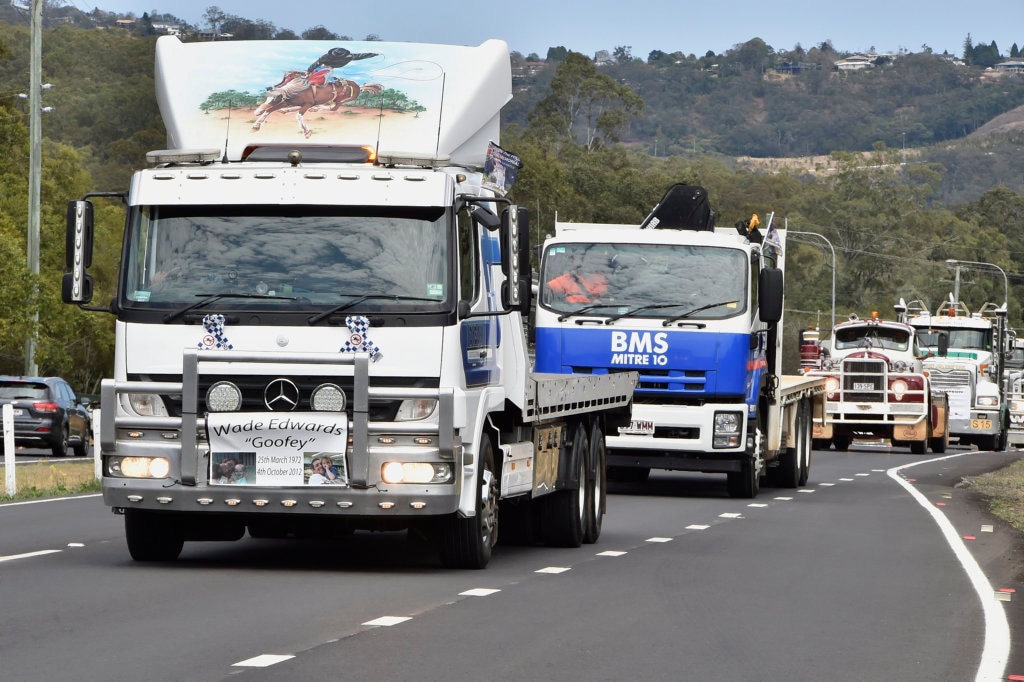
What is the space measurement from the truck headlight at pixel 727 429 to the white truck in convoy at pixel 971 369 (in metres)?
25.5

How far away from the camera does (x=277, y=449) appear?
12.5 metres

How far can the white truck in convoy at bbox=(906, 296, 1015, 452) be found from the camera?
47.2 m

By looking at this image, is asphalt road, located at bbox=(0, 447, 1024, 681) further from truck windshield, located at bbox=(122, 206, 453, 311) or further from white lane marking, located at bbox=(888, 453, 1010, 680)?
truck windshield, located at bbox=(122, 206, 453, 311)

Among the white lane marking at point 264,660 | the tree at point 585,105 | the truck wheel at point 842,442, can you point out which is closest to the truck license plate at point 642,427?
the white lane marking at point 264,660

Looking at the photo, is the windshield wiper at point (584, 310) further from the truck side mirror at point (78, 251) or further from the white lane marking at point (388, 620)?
the white lane marking at point (388, 620)

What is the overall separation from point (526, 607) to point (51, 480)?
15.0 metres

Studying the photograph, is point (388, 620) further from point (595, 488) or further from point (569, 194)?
point (569, 194)

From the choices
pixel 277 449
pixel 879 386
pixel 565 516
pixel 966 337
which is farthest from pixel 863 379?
pixel 277 449

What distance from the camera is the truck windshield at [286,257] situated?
498 inches

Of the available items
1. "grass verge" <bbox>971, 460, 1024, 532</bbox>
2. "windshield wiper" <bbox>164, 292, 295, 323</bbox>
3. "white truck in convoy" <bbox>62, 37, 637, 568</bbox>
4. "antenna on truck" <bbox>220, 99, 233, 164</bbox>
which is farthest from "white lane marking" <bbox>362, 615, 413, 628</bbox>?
"grass verge" <bbox>971, 460, 1024, 532</bbox>

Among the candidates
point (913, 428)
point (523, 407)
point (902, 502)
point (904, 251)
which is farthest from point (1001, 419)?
point (904, 251)

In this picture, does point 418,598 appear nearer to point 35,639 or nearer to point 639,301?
point 35,639

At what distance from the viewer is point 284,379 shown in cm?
1250

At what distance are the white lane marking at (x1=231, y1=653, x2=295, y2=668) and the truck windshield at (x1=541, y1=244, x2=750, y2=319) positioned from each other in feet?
43.5
